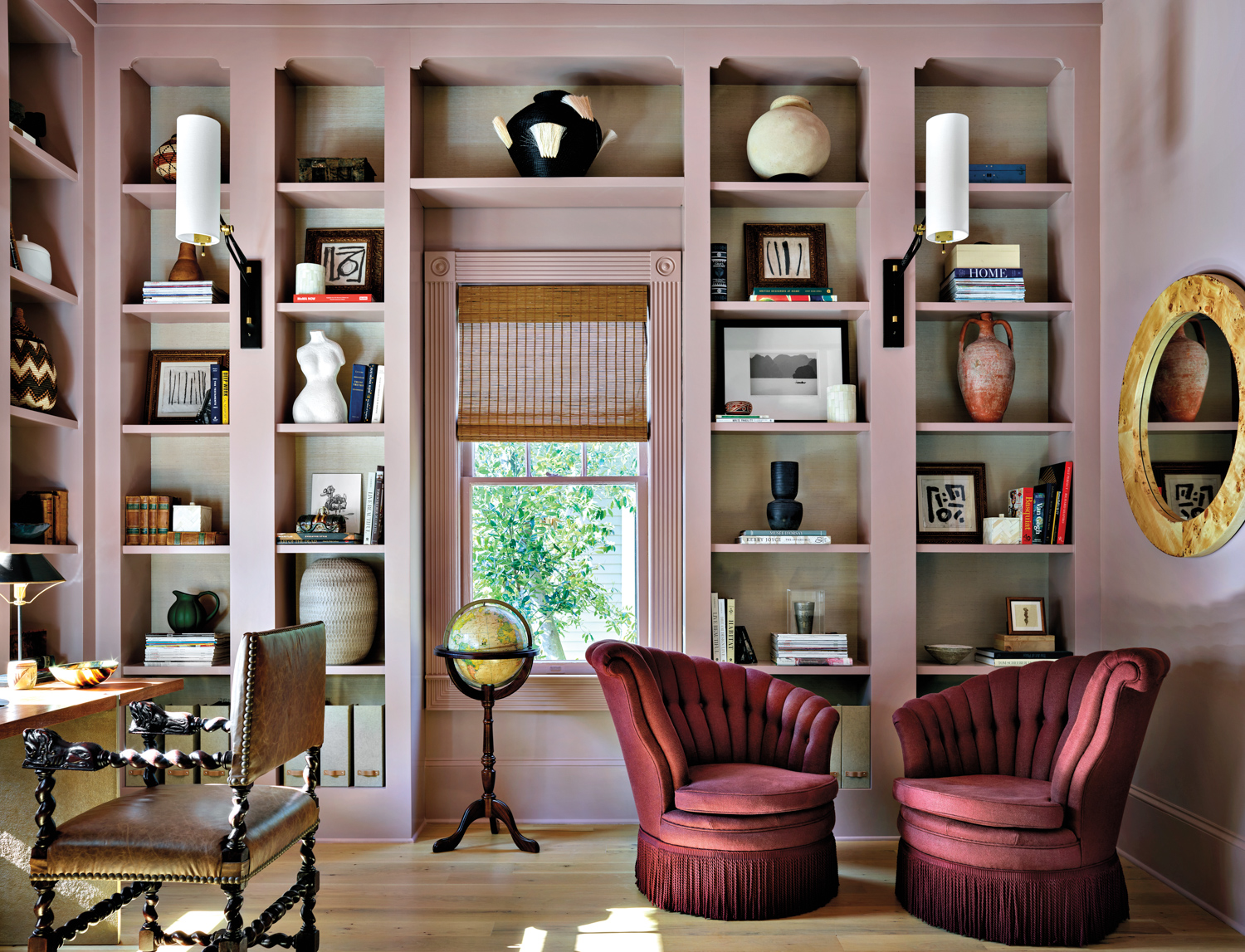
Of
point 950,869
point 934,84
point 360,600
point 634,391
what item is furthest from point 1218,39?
point 360,600

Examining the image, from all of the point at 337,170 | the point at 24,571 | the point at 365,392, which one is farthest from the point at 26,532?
the point at 337,170

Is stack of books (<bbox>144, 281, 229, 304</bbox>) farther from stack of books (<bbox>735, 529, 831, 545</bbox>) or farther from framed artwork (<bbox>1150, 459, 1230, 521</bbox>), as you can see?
framed artwork (<bbox>1150, 459, 1230, 521</bbox>)

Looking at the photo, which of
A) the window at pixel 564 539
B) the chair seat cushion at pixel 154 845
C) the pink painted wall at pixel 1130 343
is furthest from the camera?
the window at pixel 564 539

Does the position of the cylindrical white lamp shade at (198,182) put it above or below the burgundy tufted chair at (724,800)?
above

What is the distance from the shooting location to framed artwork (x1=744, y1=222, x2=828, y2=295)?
4.21m

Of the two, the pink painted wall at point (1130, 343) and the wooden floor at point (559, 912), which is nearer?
the wooden floor at point (559, 912)

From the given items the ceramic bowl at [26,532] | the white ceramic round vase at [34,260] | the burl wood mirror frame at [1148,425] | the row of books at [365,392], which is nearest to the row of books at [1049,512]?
the burl wood mirror frame at [1148,425]

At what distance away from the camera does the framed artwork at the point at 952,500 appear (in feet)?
13.6

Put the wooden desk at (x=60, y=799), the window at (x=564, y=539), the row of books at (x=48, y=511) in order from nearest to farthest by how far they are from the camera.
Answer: the wooden desk at (x=60, y=799) < the row of books at (x=48, y=511) < the window at (x=564, y=539)

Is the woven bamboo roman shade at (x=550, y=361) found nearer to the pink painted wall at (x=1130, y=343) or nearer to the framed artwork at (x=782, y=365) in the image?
the framed artwork at (x=782, y=365)

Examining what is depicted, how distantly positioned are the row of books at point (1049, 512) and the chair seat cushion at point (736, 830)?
5.37 ft

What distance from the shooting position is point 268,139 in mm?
3959

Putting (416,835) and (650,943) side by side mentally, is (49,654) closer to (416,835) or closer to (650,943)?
(416,835)

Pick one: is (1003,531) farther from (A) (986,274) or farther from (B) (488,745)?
(B) (488,745)
